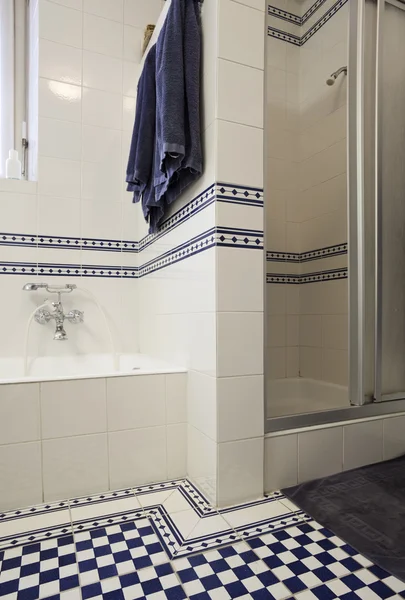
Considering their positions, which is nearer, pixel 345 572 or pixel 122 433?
pixel 345 572

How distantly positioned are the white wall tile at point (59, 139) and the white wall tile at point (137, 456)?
1450 mm

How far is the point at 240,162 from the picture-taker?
3.93ft

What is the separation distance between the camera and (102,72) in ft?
6.63

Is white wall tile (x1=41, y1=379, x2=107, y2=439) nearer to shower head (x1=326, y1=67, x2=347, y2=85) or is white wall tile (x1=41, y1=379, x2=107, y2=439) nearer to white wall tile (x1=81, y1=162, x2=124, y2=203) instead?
white wall tile (x1=81, y1=162, x2=124, y2=203)

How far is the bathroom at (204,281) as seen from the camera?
1.17 metres

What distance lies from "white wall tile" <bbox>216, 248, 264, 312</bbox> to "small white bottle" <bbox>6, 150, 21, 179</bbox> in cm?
134

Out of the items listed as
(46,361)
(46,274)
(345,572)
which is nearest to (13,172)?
(46,274)

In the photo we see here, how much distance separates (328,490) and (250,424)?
36cm

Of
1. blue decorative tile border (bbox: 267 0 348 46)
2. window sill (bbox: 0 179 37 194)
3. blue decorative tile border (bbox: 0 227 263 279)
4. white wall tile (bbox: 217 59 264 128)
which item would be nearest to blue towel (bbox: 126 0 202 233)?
white wall tile (bbox: 217 59 264 128)

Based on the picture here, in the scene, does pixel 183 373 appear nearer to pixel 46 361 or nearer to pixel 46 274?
pixel 46 361

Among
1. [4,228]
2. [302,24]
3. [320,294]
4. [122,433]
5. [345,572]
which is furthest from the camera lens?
[302,24]

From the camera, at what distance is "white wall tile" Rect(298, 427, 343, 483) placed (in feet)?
4.25

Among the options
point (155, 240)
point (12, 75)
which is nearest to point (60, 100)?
point (12, 75)

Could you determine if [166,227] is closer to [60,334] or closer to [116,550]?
[60,334]
